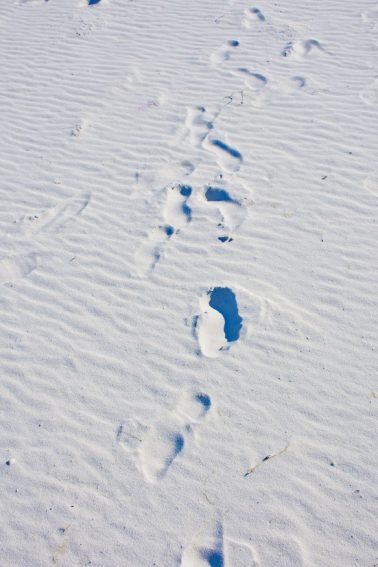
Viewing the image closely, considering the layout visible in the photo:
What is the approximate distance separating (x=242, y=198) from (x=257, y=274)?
0.89 metres

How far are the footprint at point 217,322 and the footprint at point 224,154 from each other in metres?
1.51

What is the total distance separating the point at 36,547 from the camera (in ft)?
9.07

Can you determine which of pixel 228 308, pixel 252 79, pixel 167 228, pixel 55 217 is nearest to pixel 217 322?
pixel 228 308

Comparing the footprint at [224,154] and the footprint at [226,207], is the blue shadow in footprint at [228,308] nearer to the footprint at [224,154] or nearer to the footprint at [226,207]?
the footprint at [226,207]

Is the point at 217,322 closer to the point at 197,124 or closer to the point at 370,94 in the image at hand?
the point at 197,124

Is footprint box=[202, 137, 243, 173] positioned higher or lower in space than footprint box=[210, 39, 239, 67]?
lower

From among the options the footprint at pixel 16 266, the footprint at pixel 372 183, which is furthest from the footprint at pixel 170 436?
the footprint at pixel 372 183

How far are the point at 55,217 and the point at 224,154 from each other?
5.48 feet

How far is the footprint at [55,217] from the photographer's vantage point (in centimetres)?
454

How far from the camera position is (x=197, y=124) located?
546 centimetres

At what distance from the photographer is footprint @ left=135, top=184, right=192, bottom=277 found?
412 cm

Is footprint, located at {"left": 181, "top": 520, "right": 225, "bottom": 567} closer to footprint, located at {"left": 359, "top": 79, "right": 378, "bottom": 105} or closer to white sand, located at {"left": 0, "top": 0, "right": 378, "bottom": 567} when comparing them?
white sand, located at {"left": 0, "top": 0, "right": 378, "bottom": 567}

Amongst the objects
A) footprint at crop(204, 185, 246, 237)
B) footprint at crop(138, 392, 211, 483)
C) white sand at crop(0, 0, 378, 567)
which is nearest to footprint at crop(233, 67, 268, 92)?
white sand at crop(0, 0, 378, 567)

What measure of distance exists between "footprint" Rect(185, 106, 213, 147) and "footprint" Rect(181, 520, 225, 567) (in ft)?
11.7
